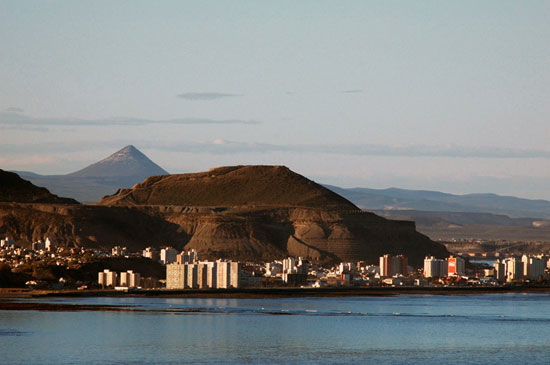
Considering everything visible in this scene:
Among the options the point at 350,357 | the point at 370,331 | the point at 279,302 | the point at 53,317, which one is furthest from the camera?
the point at 279,302

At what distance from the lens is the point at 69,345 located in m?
99.2

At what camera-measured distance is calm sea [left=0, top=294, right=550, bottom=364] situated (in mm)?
94000

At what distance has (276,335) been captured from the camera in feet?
366

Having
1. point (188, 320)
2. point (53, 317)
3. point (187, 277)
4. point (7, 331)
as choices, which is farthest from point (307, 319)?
point (187, 277)

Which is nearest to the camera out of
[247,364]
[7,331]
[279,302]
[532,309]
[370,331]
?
[247,364]

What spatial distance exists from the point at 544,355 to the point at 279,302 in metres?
75.6

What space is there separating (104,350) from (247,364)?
1335 cm

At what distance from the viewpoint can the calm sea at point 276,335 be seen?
308ft

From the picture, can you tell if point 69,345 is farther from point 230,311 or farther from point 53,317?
point 230,311

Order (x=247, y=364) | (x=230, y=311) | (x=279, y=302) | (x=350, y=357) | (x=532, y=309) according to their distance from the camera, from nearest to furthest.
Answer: (x=247, y=364)
(x=350, y=357)
(x=230, y=311)
(x=532, y=309)
(x=279, y=302)

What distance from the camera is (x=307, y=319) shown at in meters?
132

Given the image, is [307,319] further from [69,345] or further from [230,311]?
[69,345]

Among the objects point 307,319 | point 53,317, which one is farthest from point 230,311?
point 53,317

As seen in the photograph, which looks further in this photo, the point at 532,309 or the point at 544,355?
the point at 532,309
